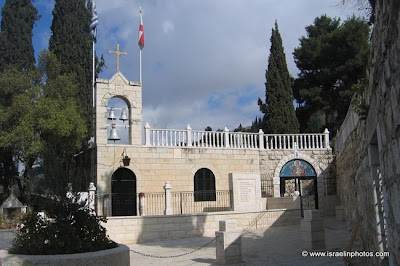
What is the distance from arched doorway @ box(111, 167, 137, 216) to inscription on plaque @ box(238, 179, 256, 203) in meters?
4.87

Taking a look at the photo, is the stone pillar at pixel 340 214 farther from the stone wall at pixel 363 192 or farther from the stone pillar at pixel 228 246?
the stone pillar at pixel 228 246

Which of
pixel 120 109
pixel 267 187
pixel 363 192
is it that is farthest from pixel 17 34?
pixel 363 192

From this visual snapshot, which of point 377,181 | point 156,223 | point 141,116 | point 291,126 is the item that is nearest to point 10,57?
point 141,116

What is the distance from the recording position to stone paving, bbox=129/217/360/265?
950 cm

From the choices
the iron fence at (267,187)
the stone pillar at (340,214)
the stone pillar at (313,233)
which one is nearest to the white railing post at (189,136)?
the iron fence at (267,187)

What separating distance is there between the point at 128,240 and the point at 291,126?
14.8 m

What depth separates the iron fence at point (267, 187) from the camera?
20700 millimetres

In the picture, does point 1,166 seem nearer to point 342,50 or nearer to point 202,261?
point 202,261

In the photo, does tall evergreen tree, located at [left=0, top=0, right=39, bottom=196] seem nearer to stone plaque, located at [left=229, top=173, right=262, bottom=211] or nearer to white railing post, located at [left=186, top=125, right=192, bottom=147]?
white railing post, located at [left=186, top=125, right=192, bottom=147]

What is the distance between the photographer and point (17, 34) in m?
24.5

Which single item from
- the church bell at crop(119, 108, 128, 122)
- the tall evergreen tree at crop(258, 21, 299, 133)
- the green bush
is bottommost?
the green bush

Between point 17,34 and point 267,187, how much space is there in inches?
679

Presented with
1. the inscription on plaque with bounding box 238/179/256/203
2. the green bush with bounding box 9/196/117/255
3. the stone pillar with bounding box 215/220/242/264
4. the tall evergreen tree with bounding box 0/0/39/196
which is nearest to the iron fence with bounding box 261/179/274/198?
the inscription on plaque with bounding box 238/179/256/203

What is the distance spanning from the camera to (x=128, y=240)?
44.7 ft
